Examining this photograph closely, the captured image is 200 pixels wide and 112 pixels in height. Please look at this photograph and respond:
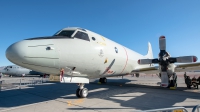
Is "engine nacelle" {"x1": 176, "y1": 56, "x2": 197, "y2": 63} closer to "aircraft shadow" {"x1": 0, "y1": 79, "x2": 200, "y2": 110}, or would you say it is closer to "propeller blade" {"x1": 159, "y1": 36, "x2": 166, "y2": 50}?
"propeller blade" {"x1": 159, "y1": 36, "x2": 166, "y2": 50}

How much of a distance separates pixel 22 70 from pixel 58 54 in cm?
3864

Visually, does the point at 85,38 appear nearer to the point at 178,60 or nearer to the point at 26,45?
the point at 26,45

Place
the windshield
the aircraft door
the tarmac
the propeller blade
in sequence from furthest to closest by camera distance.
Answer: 1. the propeller blade
2. the aircraft door
3. the windshield
4. the tarmac

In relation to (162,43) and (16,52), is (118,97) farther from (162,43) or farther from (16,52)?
(16,52)

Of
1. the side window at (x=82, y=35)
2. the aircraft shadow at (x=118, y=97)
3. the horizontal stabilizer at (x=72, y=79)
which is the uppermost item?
the side window at (x=82, y=35)

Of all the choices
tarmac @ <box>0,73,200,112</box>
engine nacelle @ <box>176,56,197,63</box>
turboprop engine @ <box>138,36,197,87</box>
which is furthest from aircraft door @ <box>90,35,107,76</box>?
engine nacelle @ <box>176,56,197,63</box>

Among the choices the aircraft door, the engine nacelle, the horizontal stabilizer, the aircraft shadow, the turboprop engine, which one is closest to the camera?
the horizontal stabilizer

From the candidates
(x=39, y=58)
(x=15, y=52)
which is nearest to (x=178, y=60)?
(x=39, y=58)

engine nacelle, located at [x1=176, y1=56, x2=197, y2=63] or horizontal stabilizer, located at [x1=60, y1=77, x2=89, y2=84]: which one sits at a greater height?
engine nacelle, located at [x1=176, y1=56, x2=197, y2=63]

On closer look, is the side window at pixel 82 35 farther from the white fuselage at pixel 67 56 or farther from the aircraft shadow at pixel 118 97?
the aircraft shadow at pixel 118 97

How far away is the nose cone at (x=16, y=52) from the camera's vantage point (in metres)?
5.16

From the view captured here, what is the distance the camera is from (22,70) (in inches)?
1516

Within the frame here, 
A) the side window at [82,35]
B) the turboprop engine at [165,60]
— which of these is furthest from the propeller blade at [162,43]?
the side window at [82,35]

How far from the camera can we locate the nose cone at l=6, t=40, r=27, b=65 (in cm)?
516
